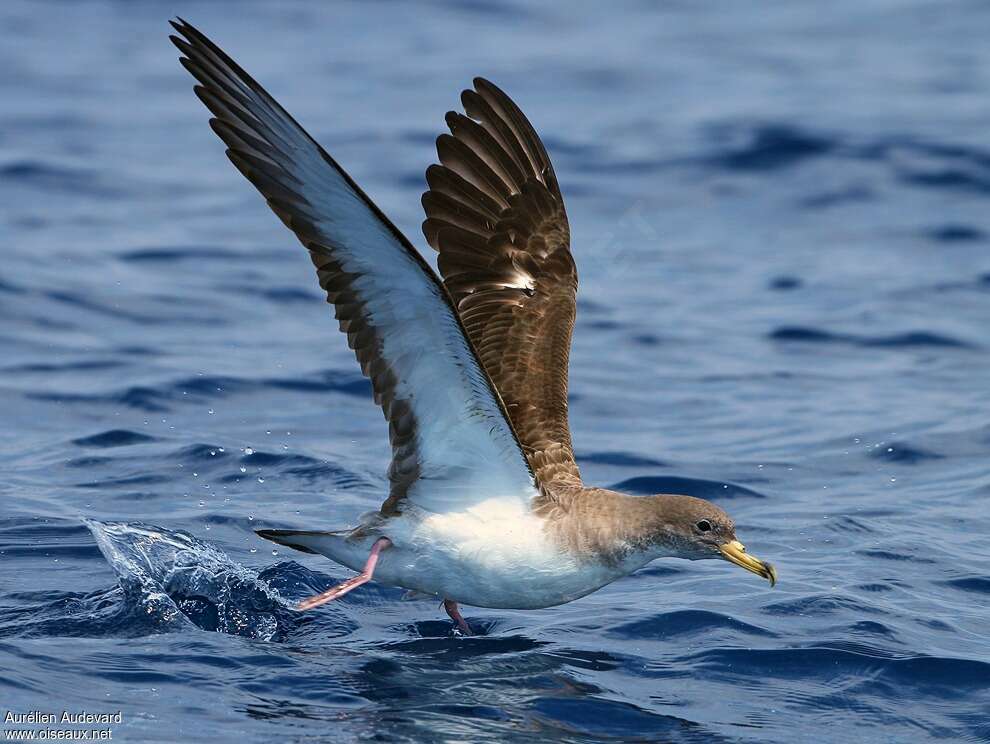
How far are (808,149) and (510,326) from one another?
9.42 m

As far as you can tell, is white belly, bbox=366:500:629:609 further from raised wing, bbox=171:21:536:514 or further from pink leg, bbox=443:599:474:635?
pink leg, bbox=443:599:474:635

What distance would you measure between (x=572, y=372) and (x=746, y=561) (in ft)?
16.2

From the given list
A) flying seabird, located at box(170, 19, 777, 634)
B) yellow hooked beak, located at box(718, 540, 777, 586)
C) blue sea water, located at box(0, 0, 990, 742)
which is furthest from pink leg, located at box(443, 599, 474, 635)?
yellow hooked beak, located at box(718, 540, 777, 586)

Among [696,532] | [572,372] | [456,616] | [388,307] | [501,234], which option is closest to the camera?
[388,307]

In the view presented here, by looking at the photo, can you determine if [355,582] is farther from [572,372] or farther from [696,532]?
[572,372]

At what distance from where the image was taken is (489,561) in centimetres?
707

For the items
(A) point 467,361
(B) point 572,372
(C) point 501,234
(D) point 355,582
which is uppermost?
(C) point 501,234

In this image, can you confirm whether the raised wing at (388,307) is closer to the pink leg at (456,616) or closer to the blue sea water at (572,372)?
the pink leg at (456,616)

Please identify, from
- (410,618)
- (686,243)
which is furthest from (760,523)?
(686,243)

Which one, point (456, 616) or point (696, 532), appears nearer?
point (696, 532)

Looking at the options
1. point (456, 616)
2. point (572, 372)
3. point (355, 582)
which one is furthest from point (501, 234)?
point (572, 372)

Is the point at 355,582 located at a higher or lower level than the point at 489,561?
lower

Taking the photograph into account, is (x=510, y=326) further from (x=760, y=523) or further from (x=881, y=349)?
(x=881, y=349)

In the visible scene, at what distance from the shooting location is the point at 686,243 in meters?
15.0
